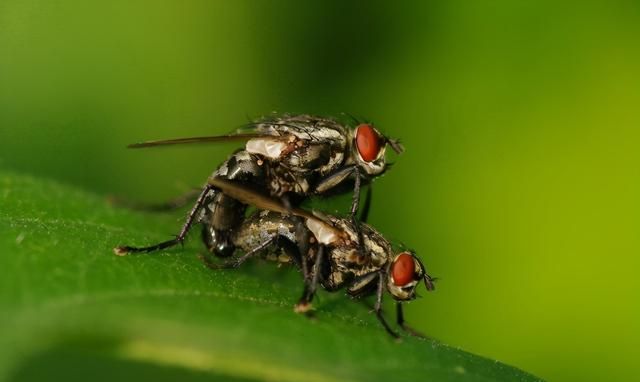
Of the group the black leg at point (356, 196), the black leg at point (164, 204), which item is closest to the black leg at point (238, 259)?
the black leg at point (356, 196)

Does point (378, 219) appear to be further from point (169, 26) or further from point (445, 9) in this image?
point (169, 26)

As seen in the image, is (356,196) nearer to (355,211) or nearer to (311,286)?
(355,211)

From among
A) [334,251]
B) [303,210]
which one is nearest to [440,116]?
[334,251]

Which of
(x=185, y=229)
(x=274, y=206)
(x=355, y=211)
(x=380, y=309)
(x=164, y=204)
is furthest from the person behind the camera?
(x=164, y=204)

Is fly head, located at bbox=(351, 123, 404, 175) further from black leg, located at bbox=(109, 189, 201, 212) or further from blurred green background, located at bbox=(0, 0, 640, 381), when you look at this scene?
blurred green background, located at bbox=(0, 0, 640, 381)

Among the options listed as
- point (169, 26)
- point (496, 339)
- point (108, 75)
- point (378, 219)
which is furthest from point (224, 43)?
point (496, 339)

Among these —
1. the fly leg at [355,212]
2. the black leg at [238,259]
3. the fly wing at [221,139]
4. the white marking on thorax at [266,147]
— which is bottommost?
the black leg at [238,259]

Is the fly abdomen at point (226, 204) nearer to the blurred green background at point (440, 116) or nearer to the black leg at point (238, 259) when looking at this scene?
the black leg at point (238, 259)

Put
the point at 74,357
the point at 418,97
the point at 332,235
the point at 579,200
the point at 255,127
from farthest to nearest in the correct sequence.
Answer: the point at 418,97 < the point at 579,200 < the point at 255,127 < the point at 332,235 < the point at 74,357
